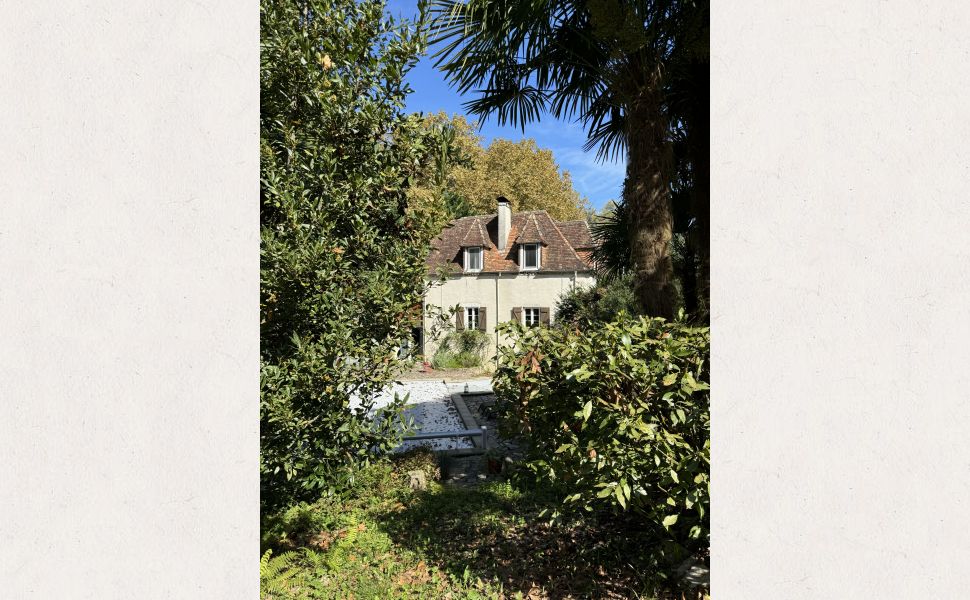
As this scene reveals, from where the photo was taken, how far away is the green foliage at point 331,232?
2648mm

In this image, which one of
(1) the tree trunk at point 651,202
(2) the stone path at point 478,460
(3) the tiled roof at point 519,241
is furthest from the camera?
(3) the tiled roof at point 519,241

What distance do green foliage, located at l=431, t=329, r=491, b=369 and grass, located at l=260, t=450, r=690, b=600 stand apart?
14127 millimetres

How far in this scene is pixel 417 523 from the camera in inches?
174

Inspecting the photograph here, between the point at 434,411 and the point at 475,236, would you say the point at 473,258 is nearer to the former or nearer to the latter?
the point at 475,236

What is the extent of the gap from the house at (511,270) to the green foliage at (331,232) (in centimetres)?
1600

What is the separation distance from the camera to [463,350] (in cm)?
1959

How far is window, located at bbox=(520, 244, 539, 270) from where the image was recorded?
1953 centimetres

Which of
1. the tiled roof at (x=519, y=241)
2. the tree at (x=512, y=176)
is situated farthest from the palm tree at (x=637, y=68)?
the tree at (x=512, y=176)

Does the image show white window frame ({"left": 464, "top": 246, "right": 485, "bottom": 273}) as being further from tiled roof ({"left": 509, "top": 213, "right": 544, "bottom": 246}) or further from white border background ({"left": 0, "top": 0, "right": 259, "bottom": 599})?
white border background ({"left": 0, "top": 0, "right": 259, "bottom": 599})

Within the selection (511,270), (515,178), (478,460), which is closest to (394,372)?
(478,460)

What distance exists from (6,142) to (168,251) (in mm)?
533

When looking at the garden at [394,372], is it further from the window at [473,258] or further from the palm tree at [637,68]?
the window at [473,258]
